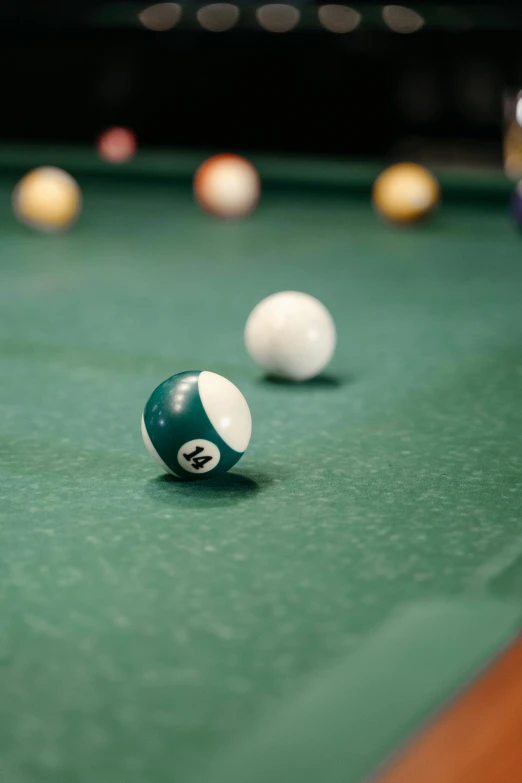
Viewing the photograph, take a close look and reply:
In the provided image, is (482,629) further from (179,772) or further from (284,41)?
(284,41)

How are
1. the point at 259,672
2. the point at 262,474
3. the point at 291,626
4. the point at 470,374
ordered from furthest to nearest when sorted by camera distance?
1. the point at 470,374
2. the point at 262,474
3. the point at 291,626
4. the point at 259,672

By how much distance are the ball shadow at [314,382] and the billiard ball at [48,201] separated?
8.42 feet

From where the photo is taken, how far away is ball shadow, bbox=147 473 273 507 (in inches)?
79.4

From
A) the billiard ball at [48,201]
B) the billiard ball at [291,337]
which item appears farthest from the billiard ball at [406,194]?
the billiard ball at [291,337]

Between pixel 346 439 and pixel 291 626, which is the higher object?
pixel 346 439

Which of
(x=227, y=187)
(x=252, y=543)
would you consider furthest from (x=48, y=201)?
(x=252, y=543)

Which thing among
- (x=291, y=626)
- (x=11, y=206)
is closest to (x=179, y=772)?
(x=291, y=626)

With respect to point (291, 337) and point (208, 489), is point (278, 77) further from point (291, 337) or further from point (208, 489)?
point (208, 489)

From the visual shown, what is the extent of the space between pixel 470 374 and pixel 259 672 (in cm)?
174

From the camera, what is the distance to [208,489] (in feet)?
6.84

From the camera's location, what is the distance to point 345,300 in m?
3.93

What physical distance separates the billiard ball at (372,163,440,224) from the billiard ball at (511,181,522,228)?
1.29 ft

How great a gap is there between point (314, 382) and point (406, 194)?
247cm

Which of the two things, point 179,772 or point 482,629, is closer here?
point 179,772
